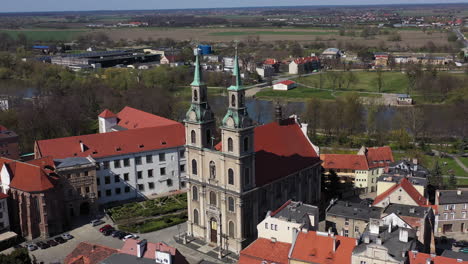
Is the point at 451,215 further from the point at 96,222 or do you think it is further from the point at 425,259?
the point at 96,222

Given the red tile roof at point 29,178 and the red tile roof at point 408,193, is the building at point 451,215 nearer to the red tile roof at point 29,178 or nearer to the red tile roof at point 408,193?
the red tile roof at point 408,193

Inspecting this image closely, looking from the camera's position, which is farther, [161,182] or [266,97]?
[266,97]

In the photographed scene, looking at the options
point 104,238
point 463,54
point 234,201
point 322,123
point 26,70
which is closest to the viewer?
point 234,201

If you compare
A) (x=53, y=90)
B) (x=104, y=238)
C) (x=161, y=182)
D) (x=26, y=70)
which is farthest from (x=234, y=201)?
(x=26, y=70)

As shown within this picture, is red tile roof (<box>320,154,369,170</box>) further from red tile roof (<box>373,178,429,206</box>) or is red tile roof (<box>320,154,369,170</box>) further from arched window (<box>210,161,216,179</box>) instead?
arched window (<box>210,161,216,179</box>)

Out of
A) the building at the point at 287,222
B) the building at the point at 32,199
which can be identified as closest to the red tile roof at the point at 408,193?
the building at the point at 287,222

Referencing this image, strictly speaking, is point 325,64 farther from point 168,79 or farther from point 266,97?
point 168,79

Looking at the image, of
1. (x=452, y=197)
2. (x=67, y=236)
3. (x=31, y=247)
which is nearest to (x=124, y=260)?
(x=31, y=247)
